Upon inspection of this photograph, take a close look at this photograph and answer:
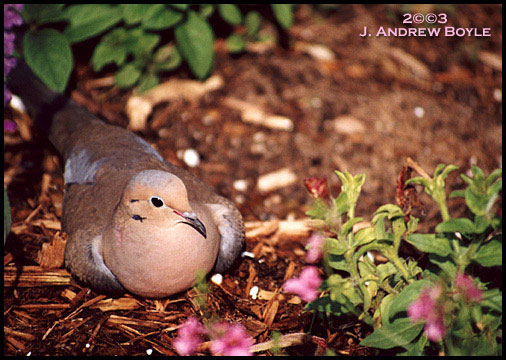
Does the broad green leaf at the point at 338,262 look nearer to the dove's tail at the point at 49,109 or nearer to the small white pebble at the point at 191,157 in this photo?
the small white pebble at the point at 191,157

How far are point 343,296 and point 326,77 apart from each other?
10.8 feet

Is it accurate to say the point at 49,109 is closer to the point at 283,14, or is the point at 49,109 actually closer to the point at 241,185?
the point at 241,185

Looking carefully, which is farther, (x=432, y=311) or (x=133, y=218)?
(x=133, y=218)

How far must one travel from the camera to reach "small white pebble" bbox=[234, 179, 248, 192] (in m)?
4.59

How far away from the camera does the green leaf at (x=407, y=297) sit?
2.48 m

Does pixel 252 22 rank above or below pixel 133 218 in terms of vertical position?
above

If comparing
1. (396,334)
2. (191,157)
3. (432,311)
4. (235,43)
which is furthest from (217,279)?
(235,43)

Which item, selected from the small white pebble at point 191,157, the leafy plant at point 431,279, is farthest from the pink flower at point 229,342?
the small white pebble at point 191,157

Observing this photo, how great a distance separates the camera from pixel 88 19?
4730mm

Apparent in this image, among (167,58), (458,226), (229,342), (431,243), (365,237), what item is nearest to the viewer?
(458,226)

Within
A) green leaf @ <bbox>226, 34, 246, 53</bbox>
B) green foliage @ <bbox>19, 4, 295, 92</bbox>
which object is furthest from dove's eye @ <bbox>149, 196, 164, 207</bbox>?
green leaf @ <bbox>226, 34, 246, 53</bbox>

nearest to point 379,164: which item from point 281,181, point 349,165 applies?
point 349,165

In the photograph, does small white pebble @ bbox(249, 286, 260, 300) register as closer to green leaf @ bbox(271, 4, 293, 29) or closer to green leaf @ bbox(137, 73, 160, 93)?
green leaf @ bbox(137, 73, 160, 93)

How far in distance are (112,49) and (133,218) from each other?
7.70 feet
